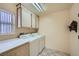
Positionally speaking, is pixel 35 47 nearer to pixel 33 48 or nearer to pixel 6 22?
pixel 33 48

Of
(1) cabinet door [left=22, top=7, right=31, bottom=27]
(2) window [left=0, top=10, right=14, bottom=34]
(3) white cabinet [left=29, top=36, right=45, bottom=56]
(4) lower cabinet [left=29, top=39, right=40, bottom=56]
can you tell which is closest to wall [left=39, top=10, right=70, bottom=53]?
(3) white cabinet [left=29, top=36, right=45, bottom=56]

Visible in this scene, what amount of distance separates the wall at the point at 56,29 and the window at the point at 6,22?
3.30 m

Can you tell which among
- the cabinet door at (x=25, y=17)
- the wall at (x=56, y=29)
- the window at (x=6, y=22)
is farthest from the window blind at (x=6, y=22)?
the wall at (x=56, y=29)

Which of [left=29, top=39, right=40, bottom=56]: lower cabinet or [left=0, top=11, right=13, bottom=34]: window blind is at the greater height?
[left=0, top=11, right=13, bottom=34]: window blind

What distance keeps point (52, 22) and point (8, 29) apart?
11.9 feet

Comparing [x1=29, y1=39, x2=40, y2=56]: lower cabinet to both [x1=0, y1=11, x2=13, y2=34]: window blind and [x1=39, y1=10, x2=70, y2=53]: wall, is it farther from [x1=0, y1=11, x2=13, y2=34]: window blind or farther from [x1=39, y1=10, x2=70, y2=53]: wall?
[x1=39, y1=10, x2=70, y2=53]: wall

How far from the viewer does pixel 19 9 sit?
3600 mm

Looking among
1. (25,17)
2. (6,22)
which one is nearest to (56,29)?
(25,17)

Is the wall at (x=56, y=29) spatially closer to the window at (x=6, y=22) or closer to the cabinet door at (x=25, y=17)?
the cabinet door at (x=25, y=17)

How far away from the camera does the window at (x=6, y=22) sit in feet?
9.40

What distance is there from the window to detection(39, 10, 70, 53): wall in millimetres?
3304

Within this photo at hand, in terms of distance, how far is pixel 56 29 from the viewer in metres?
6.36

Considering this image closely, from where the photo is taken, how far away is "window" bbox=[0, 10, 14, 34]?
2866 mm

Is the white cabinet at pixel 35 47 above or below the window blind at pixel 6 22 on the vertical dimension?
below
